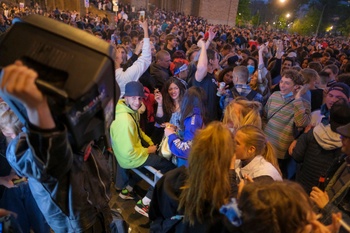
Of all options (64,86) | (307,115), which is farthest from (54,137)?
(307,115)

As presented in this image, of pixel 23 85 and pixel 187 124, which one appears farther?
pixel 187 124

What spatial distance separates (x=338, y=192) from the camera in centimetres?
193

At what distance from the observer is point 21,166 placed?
1178 millimetres

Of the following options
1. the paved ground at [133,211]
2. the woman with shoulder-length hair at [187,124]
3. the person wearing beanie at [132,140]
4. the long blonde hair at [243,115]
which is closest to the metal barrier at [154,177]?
the person wearing beanie at [132,140]

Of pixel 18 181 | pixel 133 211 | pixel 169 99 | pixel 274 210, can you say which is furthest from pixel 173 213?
pixel 169 99

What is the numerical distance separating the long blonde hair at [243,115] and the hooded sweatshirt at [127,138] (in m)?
1.01

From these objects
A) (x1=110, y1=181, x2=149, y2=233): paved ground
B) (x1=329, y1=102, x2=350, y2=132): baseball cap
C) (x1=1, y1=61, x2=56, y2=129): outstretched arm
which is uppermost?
(x1=1, y1=61, x2=56, y2=129): outstretched arm

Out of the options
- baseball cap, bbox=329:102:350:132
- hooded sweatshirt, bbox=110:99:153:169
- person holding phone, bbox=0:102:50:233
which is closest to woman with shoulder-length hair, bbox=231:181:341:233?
baseball cap, bbox=329:102:350:132

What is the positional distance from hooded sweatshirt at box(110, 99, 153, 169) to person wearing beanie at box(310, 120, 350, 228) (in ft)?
5.72

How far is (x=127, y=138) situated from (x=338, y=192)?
6.42ft

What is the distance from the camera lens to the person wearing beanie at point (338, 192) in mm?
1830

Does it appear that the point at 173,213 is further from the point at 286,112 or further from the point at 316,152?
the point at 286,112

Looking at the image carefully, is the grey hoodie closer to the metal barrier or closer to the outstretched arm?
the metal barrier

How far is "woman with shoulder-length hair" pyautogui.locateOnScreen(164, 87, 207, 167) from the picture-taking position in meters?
2.63
